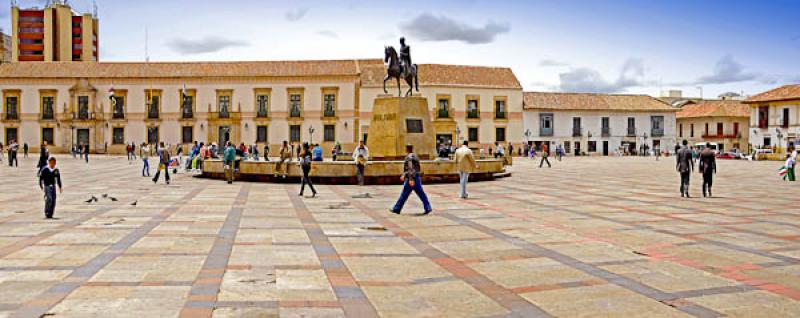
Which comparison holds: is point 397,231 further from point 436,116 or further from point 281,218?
point 436,116

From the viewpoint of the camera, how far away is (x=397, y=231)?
27.9 feet

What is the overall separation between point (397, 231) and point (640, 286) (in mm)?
3672

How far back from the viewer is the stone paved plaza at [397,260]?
4777 millimetres

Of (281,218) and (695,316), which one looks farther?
(281,218)

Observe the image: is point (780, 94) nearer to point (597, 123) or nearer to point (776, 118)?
point (776, 118)

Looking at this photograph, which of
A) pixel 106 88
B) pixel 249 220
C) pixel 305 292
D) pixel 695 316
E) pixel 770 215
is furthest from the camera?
pixel 106 88

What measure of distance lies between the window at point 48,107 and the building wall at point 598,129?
34161mm

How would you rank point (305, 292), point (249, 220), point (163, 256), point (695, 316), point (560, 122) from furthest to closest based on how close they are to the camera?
point (560, 122) → point (249, 220) → point (163, 256) → point (305, 292) → point (695, 316)

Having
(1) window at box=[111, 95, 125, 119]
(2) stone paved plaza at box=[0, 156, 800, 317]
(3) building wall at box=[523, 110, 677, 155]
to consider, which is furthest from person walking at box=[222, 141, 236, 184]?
(3) building wall at box=[523, 110, 677, 155]

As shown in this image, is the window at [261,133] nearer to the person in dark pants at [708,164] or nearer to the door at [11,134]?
the door at [11,134]

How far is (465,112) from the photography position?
160 feet

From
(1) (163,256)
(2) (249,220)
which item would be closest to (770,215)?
(2) (249,220)

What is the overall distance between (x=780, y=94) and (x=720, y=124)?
33.5ft

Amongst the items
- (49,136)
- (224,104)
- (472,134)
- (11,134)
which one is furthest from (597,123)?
(11,134)
